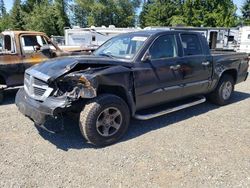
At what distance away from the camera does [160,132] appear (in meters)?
5.07

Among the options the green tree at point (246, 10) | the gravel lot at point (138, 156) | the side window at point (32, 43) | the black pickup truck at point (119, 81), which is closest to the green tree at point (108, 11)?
the green tree at point (246, 10)

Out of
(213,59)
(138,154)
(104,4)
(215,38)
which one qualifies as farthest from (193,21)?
(138,154)

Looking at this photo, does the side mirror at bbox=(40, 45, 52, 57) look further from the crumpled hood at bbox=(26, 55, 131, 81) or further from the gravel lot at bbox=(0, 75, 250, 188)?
the crumpled hood at bbox=(26, 55, 131, 81)

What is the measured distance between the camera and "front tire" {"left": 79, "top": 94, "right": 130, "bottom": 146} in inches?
167

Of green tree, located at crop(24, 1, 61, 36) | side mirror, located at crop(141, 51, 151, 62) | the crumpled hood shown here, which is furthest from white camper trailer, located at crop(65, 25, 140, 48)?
green tree, located at crop(24, 1, 61, 36)

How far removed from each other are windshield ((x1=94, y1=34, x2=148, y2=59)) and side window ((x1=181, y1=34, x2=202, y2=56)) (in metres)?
0.99

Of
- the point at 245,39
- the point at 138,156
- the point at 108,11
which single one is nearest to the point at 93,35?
the point at 245,39

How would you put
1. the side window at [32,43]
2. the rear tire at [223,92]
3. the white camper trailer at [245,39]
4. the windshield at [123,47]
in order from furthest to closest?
the white camper trailer at [245,39] < the side window at [32,43] < the rear tire at [223,92] < the windshield at [123,47]

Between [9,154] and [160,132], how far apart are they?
8.16 feet

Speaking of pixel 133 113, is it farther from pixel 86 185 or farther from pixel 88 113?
pixel 86 185

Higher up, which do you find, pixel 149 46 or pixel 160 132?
pixel 149 46

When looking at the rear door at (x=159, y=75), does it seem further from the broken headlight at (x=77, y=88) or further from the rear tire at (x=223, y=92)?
the rear tire at (x=223, y=92)

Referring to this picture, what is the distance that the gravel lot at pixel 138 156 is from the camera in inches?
141

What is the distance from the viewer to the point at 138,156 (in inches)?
164
